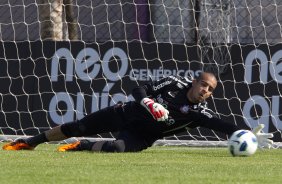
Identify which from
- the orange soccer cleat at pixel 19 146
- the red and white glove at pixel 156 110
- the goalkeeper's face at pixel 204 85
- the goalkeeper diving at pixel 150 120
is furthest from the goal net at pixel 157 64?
the red and white glove at pixel 156 110

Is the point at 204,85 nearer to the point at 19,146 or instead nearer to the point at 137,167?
the point at 137,167

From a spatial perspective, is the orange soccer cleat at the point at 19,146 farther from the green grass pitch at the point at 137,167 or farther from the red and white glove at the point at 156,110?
the red and white glove at the point at 156,110

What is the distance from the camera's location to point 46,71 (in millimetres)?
11898

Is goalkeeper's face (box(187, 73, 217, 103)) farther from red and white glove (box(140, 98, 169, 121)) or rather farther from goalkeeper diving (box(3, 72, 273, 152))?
red and white glove (box(140, 98, 169, 121))

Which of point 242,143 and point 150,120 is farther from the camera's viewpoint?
point 150,120

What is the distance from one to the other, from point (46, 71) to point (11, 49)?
Result: 1.96ft

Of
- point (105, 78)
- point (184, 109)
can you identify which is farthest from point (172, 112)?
point (105, 78)

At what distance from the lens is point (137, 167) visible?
753 centimetres

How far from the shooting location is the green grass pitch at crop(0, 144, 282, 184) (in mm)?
6582

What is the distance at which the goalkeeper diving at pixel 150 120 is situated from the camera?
936 centimetres

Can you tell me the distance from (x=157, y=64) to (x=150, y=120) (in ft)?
6.77

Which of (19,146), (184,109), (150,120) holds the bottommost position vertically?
(19,146)

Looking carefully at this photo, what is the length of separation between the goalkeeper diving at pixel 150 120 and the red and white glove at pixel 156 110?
0.01 metres

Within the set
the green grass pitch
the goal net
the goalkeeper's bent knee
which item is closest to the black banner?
the goal net
